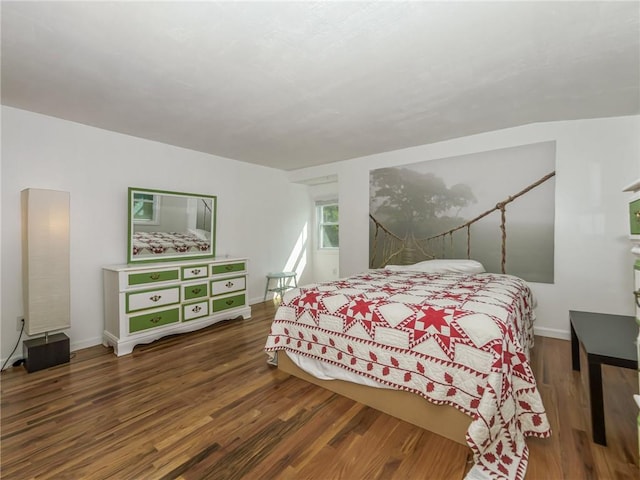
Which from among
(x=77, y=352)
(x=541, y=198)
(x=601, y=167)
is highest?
(x=601, y=167)

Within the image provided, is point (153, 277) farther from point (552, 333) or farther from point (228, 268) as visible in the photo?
point (552, 333)

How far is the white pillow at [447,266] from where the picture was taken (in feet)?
11.4

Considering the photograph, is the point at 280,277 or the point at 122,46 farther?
the point at 280,277

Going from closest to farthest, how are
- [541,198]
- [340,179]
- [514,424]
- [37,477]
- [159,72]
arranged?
[37,477], [514,424], [159,72], [541,198], [340,179]

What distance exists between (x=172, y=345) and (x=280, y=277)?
2.17m

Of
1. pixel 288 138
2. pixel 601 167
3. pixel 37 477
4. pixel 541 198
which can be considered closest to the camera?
pixel 37 477

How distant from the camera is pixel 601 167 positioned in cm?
299

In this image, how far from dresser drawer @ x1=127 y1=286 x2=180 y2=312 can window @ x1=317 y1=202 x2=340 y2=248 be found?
11.1ft

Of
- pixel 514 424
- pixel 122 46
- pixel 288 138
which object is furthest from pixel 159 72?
pixel 514 424

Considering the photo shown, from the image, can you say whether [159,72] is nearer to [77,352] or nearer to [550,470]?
[77,352]

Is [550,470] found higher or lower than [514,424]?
lower

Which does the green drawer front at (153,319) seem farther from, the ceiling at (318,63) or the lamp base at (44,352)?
the ceiling at (318,63)

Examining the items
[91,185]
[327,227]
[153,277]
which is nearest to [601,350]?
[153,277]

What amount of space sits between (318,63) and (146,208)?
274 cm
